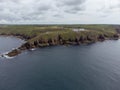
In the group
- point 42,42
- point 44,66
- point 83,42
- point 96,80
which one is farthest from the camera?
point 83,42

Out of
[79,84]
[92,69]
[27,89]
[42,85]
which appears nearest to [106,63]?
[92,69]

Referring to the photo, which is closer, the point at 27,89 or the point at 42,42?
the point at 27,89

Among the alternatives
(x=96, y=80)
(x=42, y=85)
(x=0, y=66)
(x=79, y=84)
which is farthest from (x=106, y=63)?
(x=0, y=66)

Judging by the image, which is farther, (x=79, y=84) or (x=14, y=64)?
(x=14, y=64)

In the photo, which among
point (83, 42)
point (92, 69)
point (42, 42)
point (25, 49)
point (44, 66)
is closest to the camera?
point (92, 69)

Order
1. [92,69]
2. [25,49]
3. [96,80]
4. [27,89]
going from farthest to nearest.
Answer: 1. [25,49]
2. [92,69]
3. [96,80]
4. [27,89]

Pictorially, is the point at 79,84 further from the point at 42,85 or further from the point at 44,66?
the point at 44,66

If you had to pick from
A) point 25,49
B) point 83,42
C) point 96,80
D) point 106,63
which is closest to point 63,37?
point 83,42

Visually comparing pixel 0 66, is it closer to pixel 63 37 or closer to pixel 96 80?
pixel 96 80

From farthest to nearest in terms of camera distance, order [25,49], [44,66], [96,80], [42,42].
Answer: [42,42]
[25,49]
[44,66]
[96,80]
